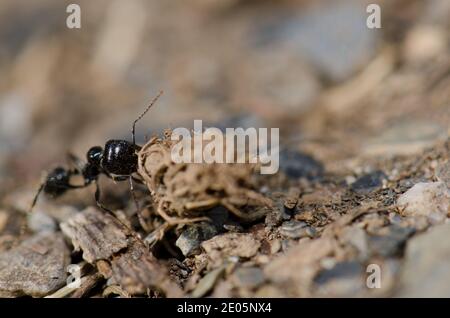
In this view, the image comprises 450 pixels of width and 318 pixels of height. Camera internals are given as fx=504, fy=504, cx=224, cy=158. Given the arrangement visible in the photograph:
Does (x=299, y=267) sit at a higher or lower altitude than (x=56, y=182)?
lower

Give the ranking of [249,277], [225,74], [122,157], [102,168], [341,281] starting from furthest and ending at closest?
[225,74] < [102,168] < [122,157] < [249,277] < [341,281]

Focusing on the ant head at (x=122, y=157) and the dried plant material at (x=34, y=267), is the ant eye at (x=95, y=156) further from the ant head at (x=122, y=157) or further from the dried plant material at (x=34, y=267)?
the dried plant material at (x=34, y=267)

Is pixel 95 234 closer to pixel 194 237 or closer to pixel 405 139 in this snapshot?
pixel 194 237

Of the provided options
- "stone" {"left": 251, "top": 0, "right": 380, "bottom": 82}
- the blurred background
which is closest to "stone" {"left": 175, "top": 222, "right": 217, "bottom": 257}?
the blurred background

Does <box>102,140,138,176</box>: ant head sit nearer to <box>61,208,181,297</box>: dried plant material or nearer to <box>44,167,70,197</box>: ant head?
<box>61,208,181,297</box>: dried plant material

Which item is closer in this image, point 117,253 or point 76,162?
point 117,253

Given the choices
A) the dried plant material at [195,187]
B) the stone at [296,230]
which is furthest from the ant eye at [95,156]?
the stone at [296,230]

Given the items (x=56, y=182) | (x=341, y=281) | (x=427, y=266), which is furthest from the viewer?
(x=56, y=182)

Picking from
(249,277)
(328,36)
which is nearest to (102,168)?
(249,277)
